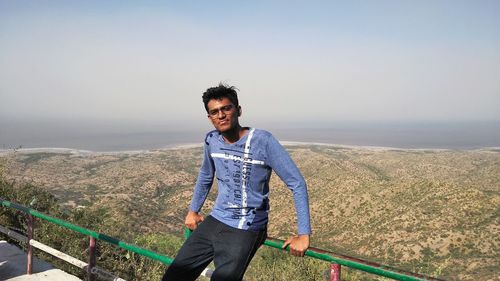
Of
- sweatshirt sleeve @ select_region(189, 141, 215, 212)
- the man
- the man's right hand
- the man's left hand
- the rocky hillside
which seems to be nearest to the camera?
the man's left hand

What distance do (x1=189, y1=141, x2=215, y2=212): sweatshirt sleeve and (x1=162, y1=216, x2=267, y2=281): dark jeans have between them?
0.42 metres

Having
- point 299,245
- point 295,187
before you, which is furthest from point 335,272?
point 295,187

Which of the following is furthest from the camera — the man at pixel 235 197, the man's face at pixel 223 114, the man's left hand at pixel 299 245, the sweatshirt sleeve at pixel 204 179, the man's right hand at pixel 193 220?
the man's right hand at pixel 193 220

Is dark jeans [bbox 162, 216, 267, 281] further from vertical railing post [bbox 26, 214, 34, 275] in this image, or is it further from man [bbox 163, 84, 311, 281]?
vertical railing post [bbox 26, 214, 34, 275]

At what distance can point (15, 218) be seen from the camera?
19.0 metres

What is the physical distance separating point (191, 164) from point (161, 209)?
7789 cm

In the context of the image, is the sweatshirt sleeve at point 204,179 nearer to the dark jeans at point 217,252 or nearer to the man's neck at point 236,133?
the man's neck at point 236,133

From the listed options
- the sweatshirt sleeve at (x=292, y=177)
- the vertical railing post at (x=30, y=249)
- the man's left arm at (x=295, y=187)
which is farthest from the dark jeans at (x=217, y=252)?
the vertical railing post at (x=30, y=249)

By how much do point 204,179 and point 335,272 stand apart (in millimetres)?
1379

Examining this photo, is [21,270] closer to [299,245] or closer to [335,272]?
[299,245]

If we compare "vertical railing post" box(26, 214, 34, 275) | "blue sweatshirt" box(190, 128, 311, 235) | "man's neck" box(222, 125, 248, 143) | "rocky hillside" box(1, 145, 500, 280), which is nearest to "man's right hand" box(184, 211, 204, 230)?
"blue sweatshirt" box(190, 128, 311, 235)

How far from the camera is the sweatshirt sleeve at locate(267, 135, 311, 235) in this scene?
2.72 metres

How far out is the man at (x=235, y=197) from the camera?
9.14 ft

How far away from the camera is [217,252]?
2896 millimetres
